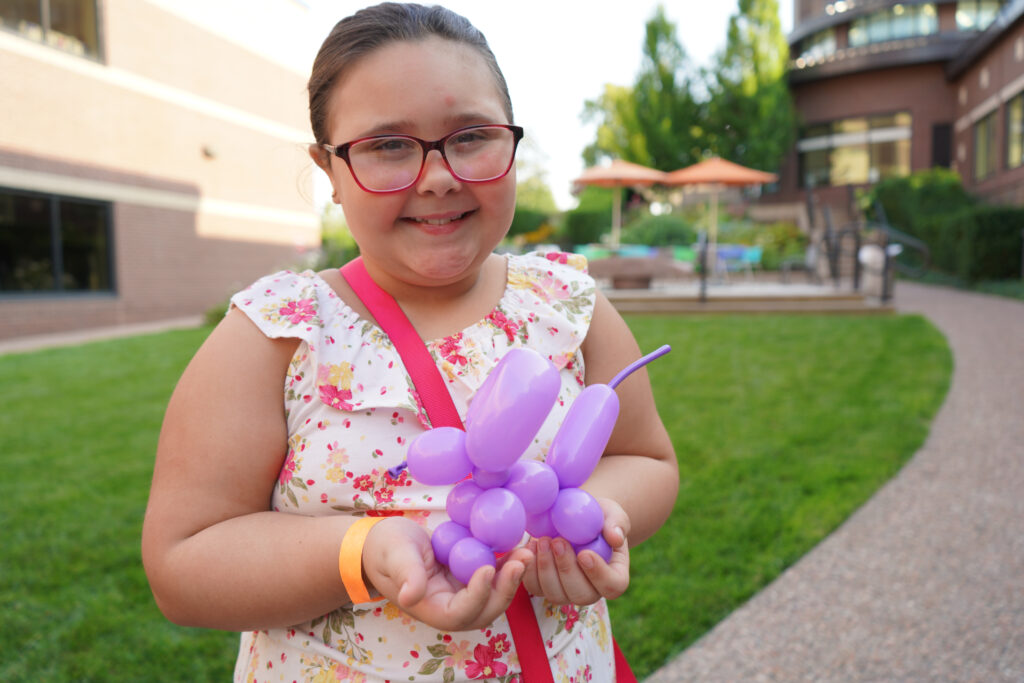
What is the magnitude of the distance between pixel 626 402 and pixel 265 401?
649mm

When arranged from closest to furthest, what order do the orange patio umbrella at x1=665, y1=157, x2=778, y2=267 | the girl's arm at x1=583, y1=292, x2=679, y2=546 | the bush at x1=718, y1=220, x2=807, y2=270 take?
the girl's arm at x1=583, y1=292, x2=679, y2=546
the orange patio umbrella at x1=665, y1=157, x2=778, y2=267
the bush at x1=718, y1=220, x2=807, y2=270

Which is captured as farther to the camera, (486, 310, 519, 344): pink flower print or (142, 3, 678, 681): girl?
(486, 310, 519, 344): pink flower print

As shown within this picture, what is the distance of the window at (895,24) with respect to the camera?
2806cm

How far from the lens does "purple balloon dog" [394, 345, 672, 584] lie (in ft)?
2.97

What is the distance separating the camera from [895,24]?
28.6 meters

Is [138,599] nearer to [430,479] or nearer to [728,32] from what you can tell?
[430,479]

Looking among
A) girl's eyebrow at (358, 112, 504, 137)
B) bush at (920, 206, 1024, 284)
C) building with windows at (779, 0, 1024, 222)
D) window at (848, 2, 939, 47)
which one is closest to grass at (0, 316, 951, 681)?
girl's eyebrow at (358, 112, 504, 137)

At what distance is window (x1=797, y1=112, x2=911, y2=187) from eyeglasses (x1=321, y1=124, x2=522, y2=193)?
31.4 m

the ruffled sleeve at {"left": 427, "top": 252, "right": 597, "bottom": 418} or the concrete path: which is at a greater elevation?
the ruffled sleeve at {"left": 427, "top": 252, "right": 597, "bottom": 418}

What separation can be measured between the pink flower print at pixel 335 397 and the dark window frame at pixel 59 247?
540 inches

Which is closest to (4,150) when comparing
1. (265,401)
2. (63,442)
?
(63,442)

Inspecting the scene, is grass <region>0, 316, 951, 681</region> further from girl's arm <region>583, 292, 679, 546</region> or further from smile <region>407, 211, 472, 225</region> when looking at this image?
smile <region>407, 211, 472, 225</region>

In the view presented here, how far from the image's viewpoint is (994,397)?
5.92 m

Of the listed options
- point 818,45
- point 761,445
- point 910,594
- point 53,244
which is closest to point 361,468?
point 910,594
